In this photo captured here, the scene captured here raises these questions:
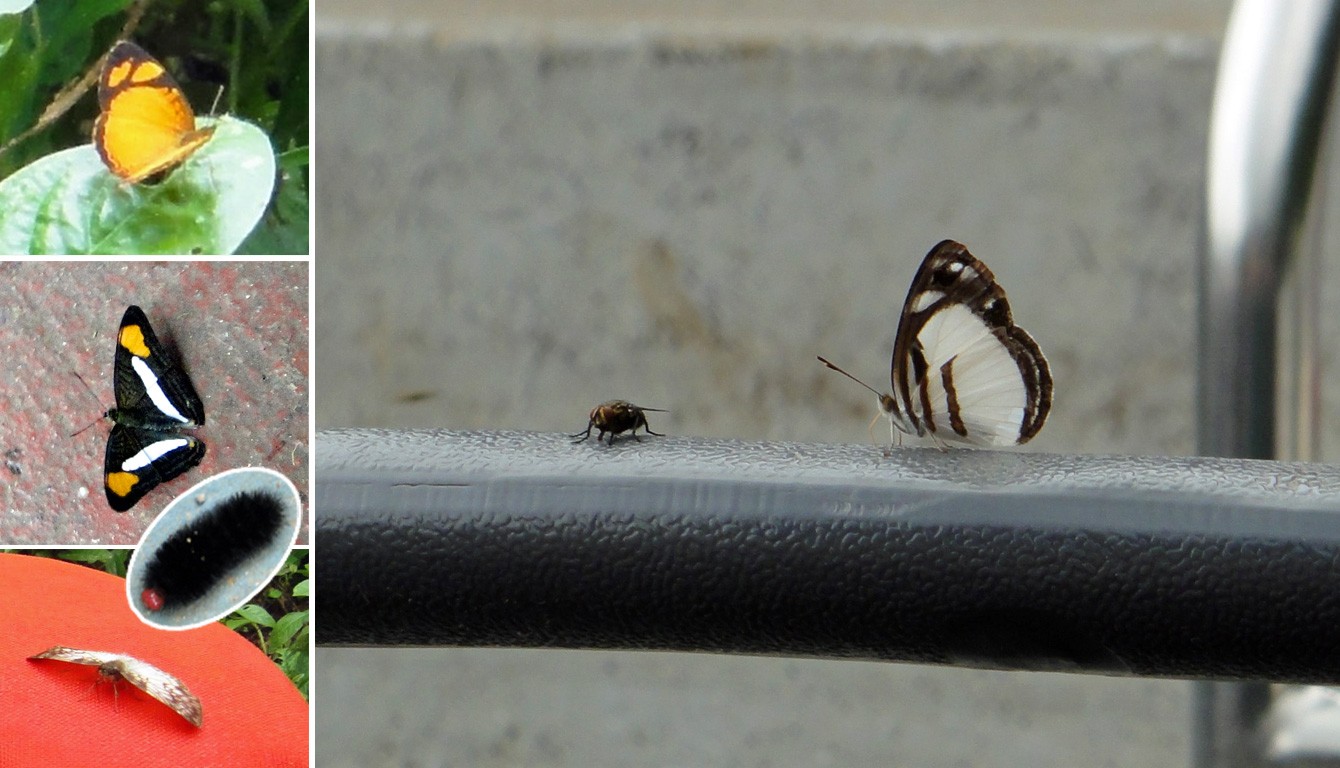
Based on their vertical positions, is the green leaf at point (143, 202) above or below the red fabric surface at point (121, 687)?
above

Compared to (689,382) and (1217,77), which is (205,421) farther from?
(689,382)

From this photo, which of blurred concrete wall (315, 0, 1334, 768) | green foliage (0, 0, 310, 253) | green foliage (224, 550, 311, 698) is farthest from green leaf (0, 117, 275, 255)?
blurred concrete wall (315, 0, 1334, 768)

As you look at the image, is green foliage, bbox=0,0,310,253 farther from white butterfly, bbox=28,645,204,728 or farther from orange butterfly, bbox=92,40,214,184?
white butterfly, bbox=28,645,204,728

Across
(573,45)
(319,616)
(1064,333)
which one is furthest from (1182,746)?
(319,616)

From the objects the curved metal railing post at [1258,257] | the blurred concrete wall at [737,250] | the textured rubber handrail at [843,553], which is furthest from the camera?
the blurred concrete wall at [737,250]

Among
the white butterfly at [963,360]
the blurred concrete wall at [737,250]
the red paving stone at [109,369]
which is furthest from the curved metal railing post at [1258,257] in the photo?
the blurred concrete wall at [737,250]

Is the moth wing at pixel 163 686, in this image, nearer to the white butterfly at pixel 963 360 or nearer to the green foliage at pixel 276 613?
the green foliage at pixel 276 613
